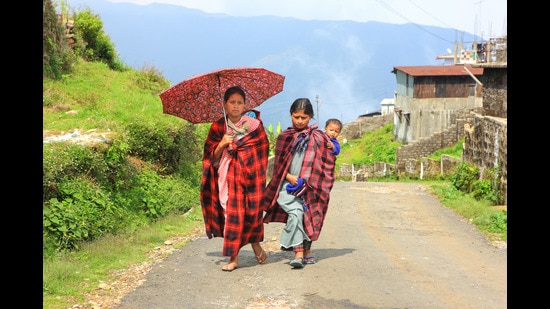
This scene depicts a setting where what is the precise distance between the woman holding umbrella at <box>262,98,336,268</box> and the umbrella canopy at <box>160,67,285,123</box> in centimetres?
64

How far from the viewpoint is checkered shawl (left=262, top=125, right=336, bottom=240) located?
8.13m

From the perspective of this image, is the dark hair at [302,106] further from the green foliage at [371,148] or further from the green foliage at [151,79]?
the green foliage at [371,148]

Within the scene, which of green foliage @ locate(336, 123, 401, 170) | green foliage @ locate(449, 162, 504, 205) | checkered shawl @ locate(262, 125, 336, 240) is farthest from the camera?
green foliage @ locate(336, 123, 401, 170)

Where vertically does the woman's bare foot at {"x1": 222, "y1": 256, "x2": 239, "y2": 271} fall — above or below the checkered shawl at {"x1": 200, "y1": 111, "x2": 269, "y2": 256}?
below

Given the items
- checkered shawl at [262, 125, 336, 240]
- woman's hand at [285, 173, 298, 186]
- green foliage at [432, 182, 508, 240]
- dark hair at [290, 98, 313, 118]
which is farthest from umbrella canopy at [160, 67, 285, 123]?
green foliage at [432, 182, 508, 240]

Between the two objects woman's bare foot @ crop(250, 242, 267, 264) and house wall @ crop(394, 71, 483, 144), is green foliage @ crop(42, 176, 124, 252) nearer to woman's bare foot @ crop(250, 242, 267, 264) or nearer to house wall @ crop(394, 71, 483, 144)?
woman's bare foot @ crop(250, 242, 267, 264)

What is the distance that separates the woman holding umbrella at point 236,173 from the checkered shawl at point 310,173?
0.27 meters

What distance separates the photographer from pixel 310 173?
26.7 feet

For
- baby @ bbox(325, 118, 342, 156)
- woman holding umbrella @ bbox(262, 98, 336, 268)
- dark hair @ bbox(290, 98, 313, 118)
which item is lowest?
woman holding umbrella @ bbox(262, 98, 336, 268)

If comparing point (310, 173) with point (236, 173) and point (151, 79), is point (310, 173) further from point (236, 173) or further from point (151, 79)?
point (151, 79)
